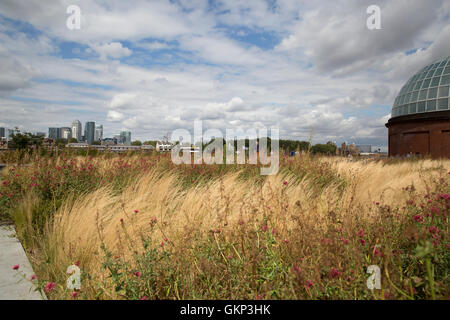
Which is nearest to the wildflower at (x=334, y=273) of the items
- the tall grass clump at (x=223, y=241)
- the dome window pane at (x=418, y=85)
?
the tall grass clump at (x=223, y=241)

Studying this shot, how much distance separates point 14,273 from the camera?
2469mm

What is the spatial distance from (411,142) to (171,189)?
2643cm

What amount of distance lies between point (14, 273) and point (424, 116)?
2909 cm

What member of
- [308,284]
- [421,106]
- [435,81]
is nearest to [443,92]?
[435,81]

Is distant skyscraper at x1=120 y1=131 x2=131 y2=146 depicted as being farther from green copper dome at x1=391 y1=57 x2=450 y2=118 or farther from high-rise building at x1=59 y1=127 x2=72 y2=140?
green copper dome at x1=391 y1=57 x2=450 y2=118

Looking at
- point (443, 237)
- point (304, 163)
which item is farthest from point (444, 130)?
point (443, 237)

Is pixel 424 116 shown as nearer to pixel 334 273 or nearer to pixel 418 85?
pixel 418 85

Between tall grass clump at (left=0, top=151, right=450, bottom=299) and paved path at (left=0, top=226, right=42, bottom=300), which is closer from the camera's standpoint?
tall grass clump at (left=0, top=151, right=450, bottom=299)

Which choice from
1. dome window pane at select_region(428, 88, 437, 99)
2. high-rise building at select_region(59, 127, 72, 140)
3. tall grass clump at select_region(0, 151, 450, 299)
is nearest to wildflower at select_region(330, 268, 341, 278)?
tall grass clump at select_region(0, 151, 450, 299)

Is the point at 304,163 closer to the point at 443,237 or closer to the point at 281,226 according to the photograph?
the point at 281,226

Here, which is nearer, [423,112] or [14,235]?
[14,235]

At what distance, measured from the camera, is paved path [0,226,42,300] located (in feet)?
6.97
